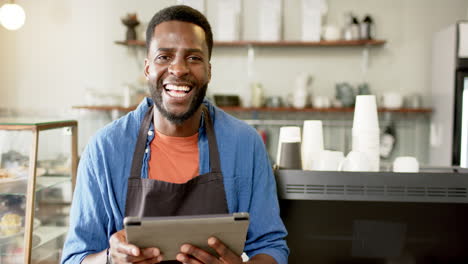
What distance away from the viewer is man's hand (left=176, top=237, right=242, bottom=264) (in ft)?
3.70

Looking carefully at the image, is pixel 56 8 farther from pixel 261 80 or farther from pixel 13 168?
pixel 13 168

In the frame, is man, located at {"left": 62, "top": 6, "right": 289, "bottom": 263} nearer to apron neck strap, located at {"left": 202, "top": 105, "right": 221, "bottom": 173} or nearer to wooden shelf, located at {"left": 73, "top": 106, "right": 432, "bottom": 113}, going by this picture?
apron neck strap, located at {"left": 202, "top": 105, "right": 221, "bottom": 173}

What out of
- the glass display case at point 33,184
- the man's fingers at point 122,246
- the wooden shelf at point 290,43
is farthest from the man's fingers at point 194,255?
the wooden shelf at point 290,43

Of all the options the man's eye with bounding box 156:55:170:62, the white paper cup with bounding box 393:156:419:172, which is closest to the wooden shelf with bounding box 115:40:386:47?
the white paper cup with bounding box 393:156:419:172

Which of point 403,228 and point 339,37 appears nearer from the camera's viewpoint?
point 403,228

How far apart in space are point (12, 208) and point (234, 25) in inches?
106

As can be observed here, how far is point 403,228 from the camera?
5.18ft

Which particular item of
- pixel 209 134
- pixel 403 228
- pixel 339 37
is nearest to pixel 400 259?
pixel 403 228

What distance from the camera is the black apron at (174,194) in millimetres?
1313

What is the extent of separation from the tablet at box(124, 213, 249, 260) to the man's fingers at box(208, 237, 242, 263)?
13 mm

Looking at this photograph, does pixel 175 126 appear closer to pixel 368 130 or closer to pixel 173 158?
pixel 173 158

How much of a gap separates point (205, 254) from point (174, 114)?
463 mm

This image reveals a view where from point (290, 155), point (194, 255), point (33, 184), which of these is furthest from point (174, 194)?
point (33, 184)

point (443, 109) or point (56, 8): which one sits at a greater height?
point (56, 8)
